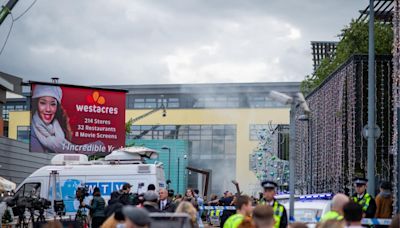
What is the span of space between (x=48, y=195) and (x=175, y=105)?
249 feet

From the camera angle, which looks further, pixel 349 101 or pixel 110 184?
pixel 349 101

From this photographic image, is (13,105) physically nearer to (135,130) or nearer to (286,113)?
(135,130)

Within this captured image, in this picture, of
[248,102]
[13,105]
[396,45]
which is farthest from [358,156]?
[13,105]

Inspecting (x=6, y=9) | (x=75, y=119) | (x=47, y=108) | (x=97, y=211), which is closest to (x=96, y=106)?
(x=75, y=119)

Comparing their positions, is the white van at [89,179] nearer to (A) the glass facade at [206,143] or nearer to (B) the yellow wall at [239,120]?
(B) the yellow wall at [239,120]

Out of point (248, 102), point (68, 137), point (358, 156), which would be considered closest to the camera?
point (358, 156)

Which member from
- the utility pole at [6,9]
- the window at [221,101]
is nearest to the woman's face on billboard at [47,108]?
the utility pole at [6,9]

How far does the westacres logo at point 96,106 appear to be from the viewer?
127 ft

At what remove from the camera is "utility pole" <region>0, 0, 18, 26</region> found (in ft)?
91.5

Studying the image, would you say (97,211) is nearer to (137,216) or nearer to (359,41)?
(137,216)

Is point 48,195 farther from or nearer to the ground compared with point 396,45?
nearer to the ground

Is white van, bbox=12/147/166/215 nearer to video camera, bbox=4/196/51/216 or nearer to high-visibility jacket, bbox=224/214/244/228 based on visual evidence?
video camera, bbox=4/196/51/216

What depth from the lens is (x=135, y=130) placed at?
3691 inches

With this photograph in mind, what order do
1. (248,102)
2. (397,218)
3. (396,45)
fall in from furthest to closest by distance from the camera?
(248,102)
(396,45)
(397,218)
